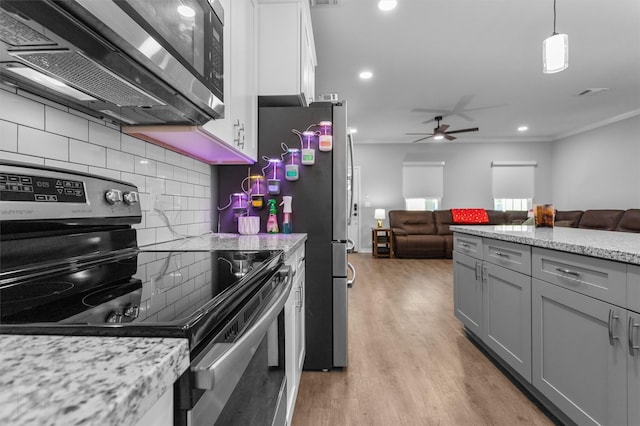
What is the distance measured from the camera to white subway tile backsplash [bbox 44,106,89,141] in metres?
0.91

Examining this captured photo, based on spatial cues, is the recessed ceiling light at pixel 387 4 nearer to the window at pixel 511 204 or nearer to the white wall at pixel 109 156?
the white wall at pixel 109 156

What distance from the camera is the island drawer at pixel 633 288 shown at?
41.6 inches

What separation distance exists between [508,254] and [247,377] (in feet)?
5.49

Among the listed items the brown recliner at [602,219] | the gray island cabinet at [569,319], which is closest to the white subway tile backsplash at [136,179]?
the gray island cabinet at [569,319]

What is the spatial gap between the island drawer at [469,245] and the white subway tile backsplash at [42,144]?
88.9 inches

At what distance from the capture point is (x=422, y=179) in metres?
7.66

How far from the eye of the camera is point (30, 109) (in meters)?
0.86

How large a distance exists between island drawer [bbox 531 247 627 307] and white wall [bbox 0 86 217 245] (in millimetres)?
1764

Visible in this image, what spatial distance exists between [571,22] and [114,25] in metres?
3.70

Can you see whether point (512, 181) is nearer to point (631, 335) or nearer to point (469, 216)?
point (469, 216)

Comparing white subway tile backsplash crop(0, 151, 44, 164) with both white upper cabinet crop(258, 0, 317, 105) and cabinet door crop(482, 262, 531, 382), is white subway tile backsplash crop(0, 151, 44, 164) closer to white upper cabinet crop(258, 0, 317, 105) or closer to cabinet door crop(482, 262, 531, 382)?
white upper cabinet crop(258, 0, 317, 105)

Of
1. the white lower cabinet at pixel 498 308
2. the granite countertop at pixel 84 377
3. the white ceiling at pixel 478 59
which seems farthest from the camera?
the white ceiling at pixel 478 59

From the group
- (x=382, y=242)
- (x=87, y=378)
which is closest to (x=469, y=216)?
(x=382, y=242)

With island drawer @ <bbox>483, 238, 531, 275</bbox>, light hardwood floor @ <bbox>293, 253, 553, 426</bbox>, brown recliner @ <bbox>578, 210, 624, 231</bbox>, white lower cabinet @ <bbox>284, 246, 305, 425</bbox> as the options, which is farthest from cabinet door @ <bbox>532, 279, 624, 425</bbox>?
brown recliner @ <bbox>578, 210, 624, 231</bbox>
